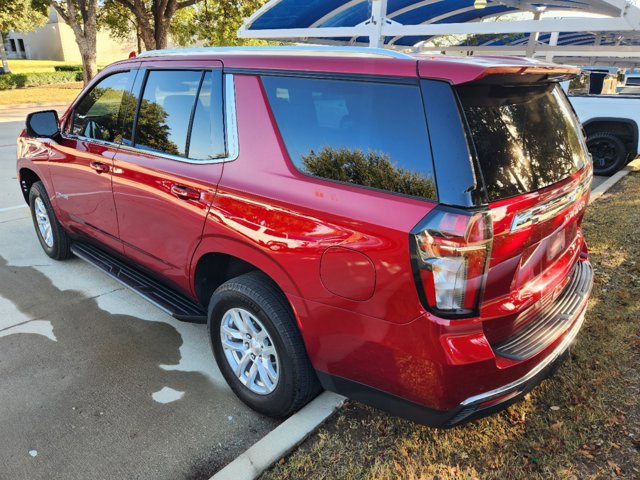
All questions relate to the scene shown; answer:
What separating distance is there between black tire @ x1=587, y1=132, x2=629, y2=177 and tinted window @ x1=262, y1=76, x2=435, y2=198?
26.5 ft

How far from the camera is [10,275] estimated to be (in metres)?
4.34

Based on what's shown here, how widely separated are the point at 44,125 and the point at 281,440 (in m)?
3.35

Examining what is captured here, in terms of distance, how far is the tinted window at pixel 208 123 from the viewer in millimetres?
2613

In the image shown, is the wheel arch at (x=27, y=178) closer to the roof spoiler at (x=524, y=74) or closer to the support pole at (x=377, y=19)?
the support pole at (x=377, y=19)

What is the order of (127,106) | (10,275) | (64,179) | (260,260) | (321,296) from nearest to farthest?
(321,296) < (260,260) < (127,106) < (64,179) < (10,275)

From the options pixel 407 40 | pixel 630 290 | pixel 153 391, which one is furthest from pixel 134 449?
pixel 407 40

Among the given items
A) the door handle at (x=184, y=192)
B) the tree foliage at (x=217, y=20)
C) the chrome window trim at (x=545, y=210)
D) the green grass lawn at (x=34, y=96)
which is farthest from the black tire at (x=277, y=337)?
the green grass lawn at (x=34, y=96)

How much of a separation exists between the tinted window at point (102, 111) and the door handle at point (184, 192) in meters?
0.94

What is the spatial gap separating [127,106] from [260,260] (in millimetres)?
1768

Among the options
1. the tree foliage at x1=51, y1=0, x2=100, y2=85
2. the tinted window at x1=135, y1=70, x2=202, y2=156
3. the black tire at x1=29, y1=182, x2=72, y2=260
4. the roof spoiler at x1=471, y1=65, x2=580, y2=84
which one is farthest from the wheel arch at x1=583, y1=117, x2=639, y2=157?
the tree foliage at x1=51, y1=0, x2=100, y2=85

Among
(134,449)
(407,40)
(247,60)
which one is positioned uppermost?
(407,40)

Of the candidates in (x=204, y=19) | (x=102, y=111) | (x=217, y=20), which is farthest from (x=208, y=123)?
(x=204, y=19)

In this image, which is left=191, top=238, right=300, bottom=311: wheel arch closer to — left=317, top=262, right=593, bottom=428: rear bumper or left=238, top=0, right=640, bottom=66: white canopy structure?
left=317, top=262, right=593, bottom=428: rear bumper

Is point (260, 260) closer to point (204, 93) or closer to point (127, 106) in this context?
point (204, 93)
